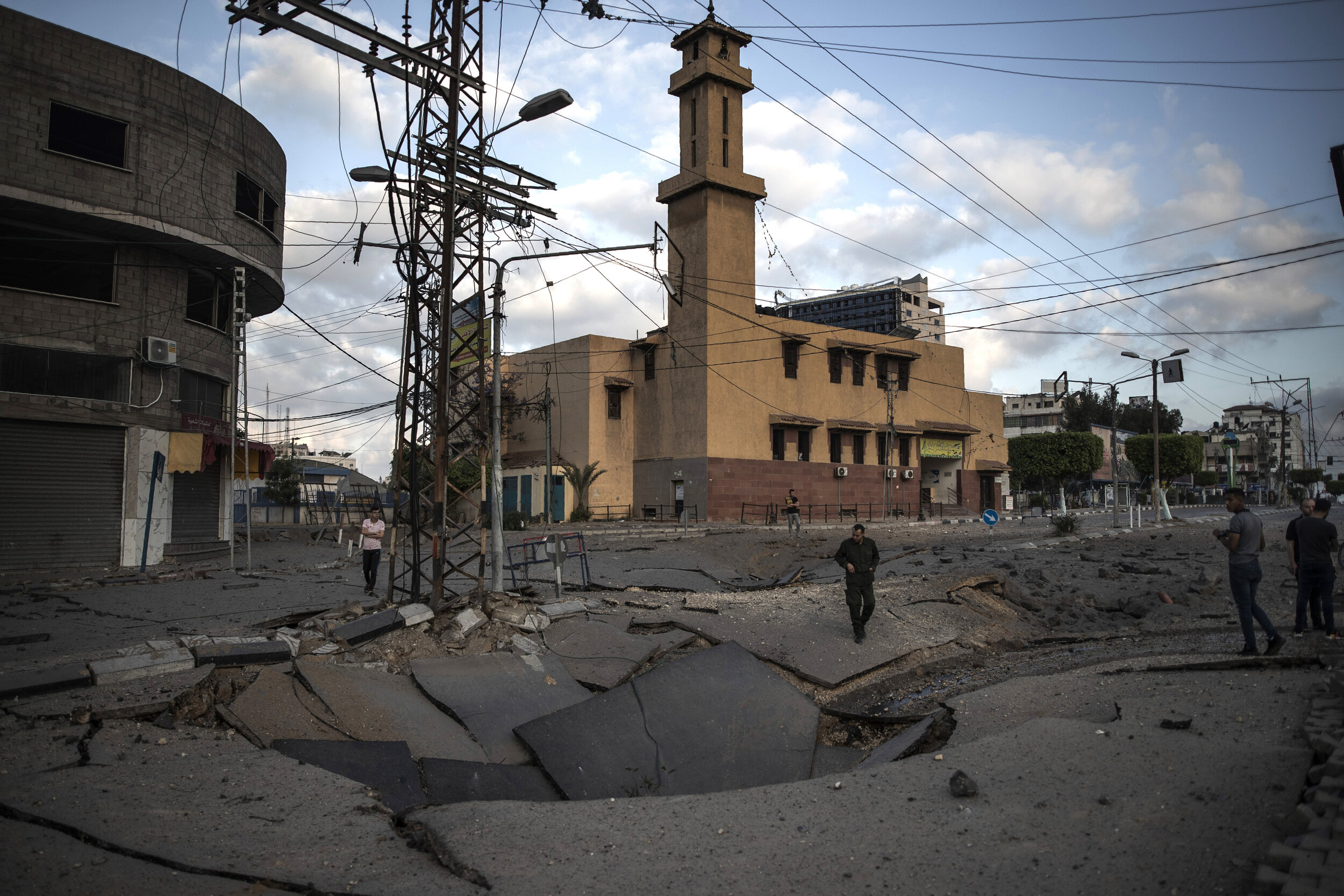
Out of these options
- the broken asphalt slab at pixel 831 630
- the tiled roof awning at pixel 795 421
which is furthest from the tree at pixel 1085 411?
the broken asphalt slab at pixel 831 630

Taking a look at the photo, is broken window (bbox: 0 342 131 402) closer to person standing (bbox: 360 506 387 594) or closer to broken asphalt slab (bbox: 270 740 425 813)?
person standing (bbox: 360 506 387 594)

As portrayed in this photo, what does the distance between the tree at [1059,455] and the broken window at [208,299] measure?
45.3 meters

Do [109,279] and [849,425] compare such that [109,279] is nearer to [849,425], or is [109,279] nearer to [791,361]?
[791,361]

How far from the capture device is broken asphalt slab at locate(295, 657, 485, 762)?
6.85 m

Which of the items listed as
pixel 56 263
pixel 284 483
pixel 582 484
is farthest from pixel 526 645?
pixel 284 483

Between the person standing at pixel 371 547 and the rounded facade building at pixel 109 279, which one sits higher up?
the rounded facade building at pixel 109 279

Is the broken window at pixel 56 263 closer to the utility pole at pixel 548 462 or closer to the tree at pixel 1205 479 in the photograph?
the utility pole at pixel 548 462

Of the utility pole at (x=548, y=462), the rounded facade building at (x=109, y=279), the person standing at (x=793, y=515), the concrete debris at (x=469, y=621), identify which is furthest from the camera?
the utility pole at (x=548, y=462)

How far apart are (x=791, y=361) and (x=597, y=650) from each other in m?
31.4

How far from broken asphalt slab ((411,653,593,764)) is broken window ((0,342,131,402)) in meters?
15.7

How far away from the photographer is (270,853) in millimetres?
4266

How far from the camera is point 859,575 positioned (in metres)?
10.9

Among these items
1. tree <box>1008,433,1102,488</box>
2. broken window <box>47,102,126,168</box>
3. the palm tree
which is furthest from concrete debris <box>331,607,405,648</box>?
tree <box>1008,433,1102,488</box>

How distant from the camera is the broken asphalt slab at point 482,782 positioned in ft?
19.8
